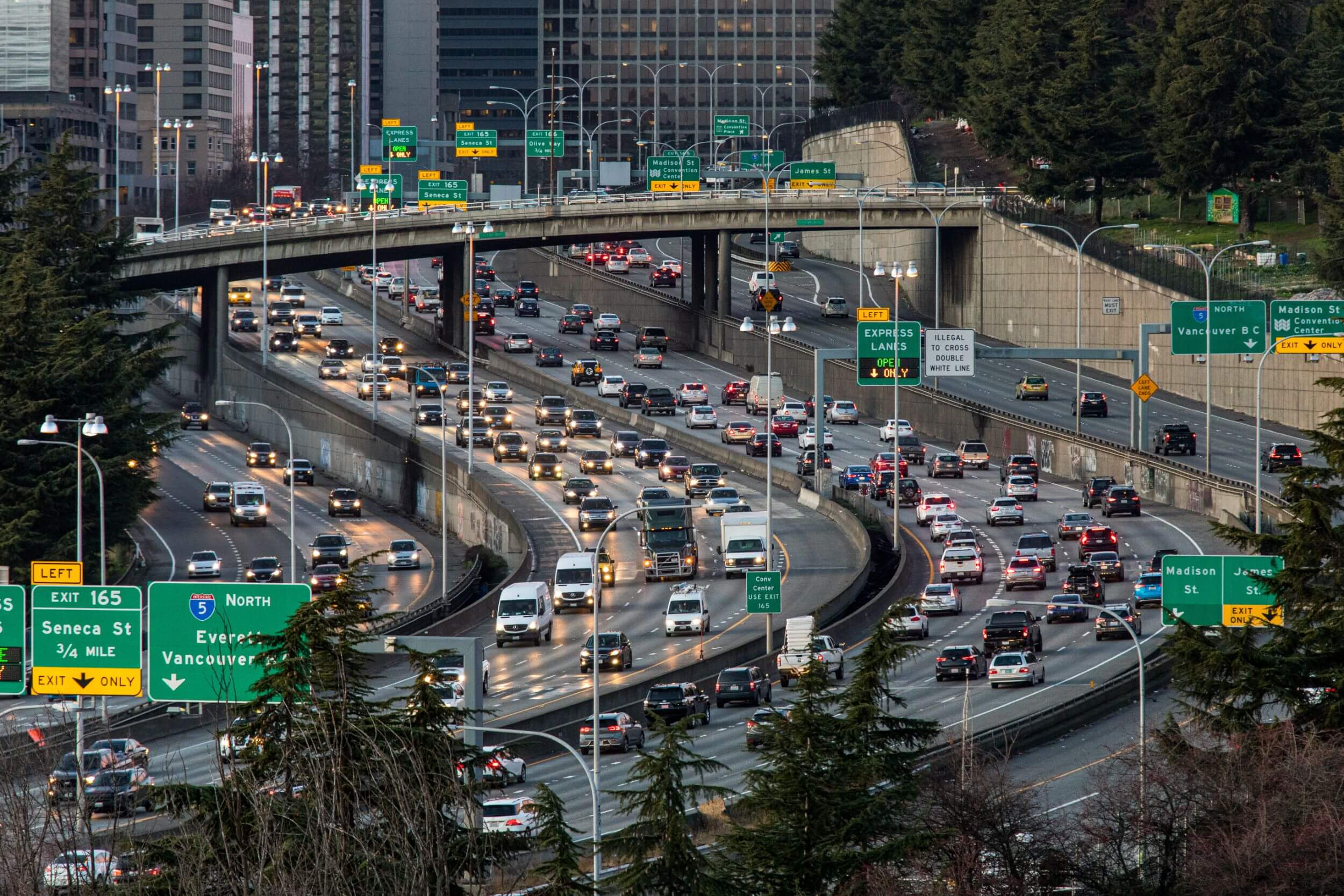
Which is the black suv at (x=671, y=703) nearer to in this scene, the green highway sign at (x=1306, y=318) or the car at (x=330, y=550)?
the car at (x=330, y=550)

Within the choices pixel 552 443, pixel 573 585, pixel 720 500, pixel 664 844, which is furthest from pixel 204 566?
pixel 664 844

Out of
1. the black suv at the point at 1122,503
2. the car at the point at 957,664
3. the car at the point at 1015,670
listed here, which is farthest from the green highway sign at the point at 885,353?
the car at the point at 1015,670

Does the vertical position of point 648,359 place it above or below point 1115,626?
above

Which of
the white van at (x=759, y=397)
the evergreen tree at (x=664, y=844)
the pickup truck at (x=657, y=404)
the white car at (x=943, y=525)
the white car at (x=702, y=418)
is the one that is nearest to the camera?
the evergreen tree at (x=664, y=844)

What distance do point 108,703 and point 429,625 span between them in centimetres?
1444

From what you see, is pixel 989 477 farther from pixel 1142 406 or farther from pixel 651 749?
pixel 651 749

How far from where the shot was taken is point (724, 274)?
122750 millimetres

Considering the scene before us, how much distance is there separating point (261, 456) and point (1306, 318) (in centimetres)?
4877

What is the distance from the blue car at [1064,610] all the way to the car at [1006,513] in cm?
1640

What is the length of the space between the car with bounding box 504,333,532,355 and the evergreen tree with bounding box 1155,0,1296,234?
35.8m

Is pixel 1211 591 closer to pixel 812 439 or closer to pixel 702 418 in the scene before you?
pixel 812 439

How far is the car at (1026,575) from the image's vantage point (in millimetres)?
69750

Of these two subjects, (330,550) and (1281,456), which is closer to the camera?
(330,550)

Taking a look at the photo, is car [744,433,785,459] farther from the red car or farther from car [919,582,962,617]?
car [919,582,962,617]
